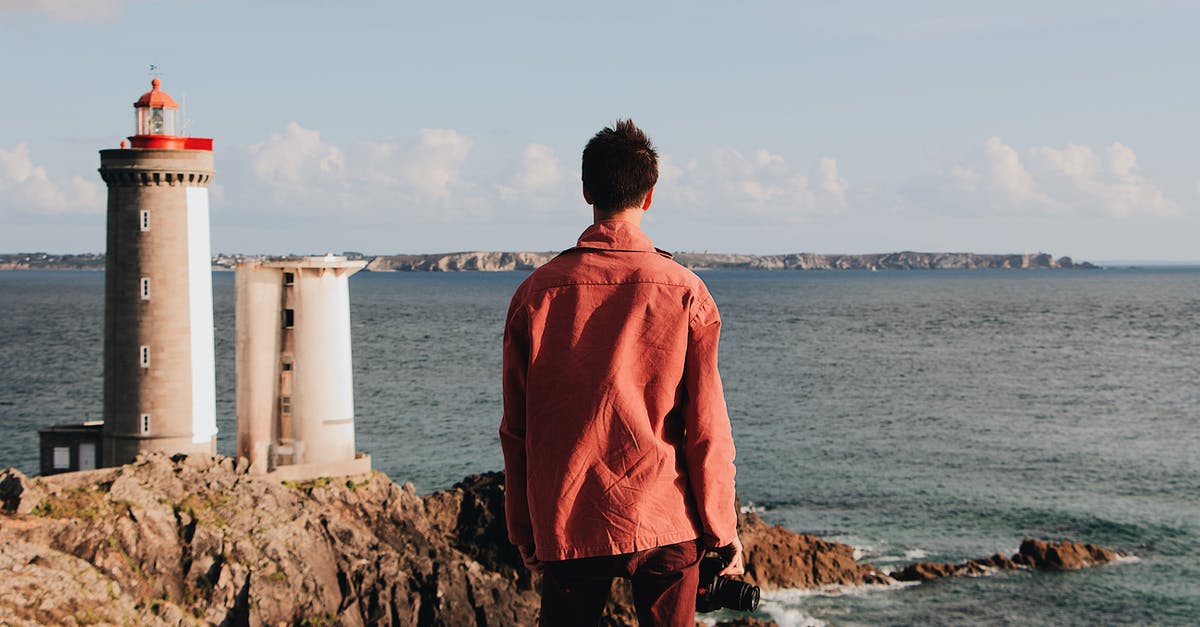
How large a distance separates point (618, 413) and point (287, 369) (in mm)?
30524

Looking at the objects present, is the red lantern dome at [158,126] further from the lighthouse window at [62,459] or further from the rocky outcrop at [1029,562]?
the rocky outcrop at [1029,562]

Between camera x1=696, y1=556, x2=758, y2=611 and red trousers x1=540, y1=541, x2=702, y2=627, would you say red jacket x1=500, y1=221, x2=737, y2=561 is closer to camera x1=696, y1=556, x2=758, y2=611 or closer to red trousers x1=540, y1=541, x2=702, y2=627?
red trousers x1=540, y1=541, x2=702, y2=627

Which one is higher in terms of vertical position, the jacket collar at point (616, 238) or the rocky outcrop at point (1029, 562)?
the jacket collar at point (616, 238)

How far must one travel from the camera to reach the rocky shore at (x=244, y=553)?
23.1 m

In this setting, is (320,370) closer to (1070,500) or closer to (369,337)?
(1070,500)

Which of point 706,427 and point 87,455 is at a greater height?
point 706,427

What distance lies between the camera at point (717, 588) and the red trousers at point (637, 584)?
37 mm

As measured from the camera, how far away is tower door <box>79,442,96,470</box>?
3372cm

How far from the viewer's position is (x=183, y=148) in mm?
33688

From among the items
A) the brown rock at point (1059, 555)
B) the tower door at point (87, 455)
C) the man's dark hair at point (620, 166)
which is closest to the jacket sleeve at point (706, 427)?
the man's dark hair at point (620, 166)

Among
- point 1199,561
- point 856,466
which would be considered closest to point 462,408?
point 856,466

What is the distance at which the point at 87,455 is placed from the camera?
33.8 m

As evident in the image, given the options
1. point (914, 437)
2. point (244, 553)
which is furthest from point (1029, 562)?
point (244, 553)

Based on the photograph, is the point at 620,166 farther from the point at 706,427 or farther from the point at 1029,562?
the point at 1029,562
